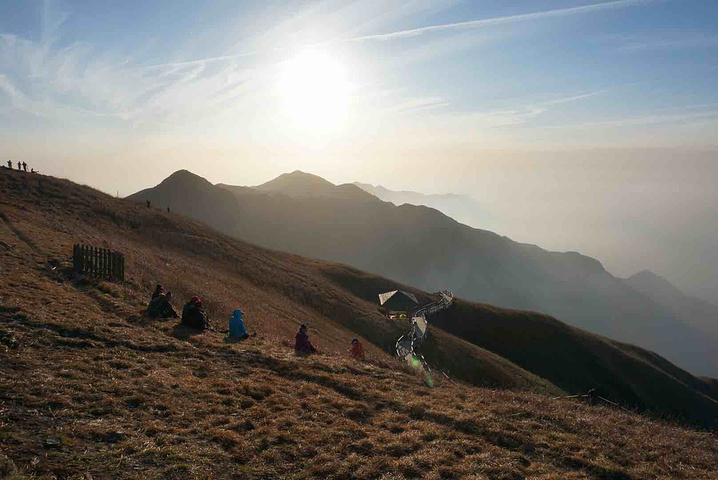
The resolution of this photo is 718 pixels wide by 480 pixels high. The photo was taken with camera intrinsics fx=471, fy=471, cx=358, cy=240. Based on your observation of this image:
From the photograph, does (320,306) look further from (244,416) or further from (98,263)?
(244,416)

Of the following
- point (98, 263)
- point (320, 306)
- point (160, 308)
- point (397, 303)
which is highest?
point (98, 263)

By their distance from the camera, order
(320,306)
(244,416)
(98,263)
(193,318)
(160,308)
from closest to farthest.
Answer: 1. (244,416)
2. (193,318)
3. (160,308)
4. (98,263)
5. (320,306)

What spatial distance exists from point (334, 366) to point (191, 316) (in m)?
6.49

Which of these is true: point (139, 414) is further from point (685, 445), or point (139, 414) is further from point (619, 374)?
point (619, 374)

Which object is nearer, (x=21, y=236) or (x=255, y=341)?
(x=255, y=341)

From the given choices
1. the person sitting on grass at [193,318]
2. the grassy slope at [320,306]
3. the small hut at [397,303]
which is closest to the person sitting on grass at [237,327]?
the person sitting on grass at [193,318]

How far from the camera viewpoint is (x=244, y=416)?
11.0 m

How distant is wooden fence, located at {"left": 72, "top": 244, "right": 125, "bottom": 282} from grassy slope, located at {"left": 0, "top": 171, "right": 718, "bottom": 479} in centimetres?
255

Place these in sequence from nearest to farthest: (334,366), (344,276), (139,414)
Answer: (139,414)
(334,366)
(344,276)

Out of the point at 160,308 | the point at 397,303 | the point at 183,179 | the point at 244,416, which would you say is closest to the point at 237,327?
the point at 160,308

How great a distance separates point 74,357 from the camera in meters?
12.6

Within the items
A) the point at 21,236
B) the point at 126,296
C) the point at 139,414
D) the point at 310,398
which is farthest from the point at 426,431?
the point at 21,236

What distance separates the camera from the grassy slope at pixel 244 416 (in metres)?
8.67

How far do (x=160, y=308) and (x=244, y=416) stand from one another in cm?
1010
